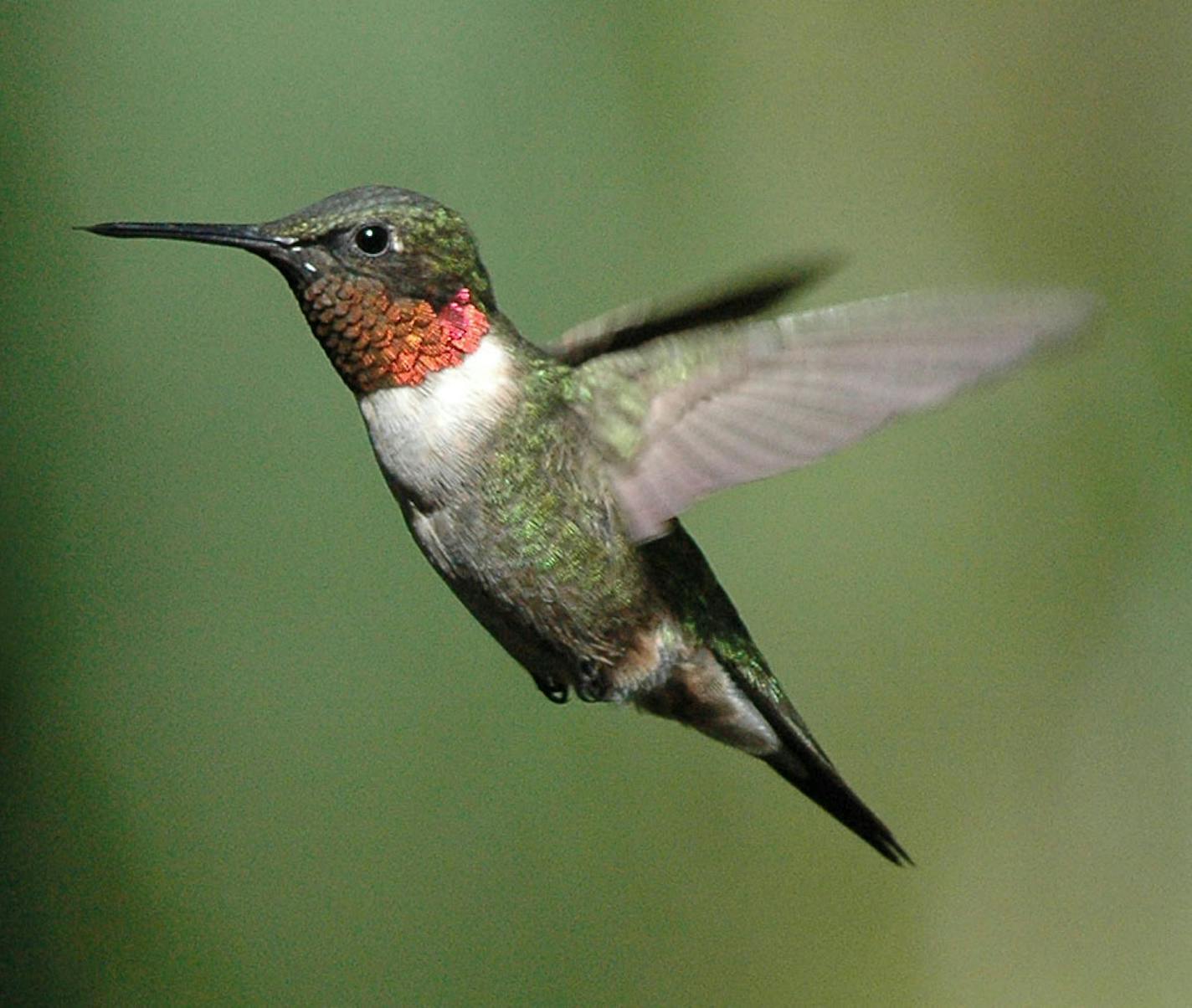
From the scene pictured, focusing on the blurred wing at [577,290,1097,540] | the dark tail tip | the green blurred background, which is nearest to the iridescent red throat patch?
the blurred wing at [577,290,1097,540]

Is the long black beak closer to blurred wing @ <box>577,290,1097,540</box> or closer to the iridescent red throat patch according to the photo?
the iridescent red throat patch

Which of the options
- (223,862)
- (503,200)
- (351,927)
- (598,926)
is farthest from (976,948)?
(503,200)

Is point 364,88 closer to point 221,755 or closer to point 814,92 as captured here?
point 814,92

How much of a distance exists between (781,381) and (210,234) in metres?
0.54

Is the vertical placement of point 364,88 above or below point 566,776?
above

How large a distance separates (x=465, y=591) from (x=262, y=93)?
2017 mm

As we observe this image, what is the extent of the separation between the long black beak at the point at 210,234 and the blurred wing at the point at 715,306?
332 mm

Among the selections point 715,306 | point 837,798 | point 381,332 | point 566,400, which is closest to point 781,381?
point 715,306

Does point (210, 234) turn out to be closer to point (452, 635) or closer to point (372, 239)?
point (372, 239)

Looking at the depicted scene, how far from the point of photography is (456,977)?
11.6ft

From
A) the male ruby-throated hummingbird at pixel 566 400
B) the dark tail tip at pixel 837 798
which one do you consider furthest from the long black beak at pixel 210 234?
the dark tail tip at pixel 837 798

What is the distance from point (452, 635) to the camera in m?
3.51

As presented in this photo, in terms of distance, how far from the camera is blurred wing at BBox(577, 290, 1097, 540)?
146cm

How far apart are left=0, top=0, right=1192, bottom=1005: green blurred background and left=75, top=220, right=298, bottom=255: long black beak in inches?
72.8
